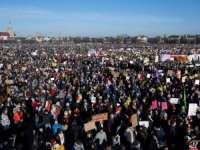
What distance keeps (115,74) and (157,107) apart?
314 inches

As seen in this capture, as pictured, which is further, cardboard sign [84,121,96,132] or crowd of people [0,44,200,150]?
cardboard sign [84,121,96,132]

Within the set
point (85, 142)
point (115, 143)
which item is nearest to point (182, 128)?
point (115, 143)

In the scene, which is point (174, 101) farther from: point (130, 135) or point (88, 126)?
point (88, 126)

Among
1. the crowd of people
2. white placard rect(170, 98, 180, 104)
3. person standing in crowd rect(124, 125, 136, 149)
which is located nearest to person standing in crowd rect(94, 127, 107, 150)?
the crowd of people

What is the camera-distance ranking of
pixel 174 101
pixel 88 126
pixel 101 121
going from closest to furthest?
pixel 88 126 → pixel 101 121 → pixel 174 101

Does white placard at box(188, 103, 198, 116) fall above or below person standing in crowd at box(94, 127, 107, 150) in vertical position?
above

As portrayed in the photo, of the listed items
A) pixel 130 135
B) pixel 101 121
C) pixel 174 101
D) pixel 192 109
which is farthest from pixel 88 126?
pixel 174 101

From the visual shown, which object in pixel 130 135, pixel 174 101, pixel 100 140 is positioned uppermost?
pixel 174 101

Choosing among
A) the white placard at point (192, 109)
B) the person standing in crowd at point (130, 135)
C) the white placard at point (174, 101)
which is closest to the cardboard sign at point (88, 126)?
the person standing in crowd at point (130, 135)

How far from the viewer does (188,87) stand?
15320mm

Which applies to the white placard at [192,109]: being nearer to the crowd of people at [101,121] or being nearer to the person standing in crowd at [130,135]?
the crowd of people at [101,121]

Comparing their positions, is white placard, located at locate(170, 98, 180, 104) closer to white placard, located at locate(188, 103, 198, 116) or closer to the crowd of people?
the crowd of people

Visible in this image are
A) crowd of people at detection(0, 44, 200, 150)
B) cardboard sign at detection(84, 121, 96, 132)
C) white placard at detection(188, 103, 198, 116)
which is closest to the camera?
crowd of people at detection(0, 44, 200, 150)

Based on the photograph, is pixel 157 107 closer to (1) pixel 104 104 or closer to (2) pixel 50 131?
(1) pixel 104 104
